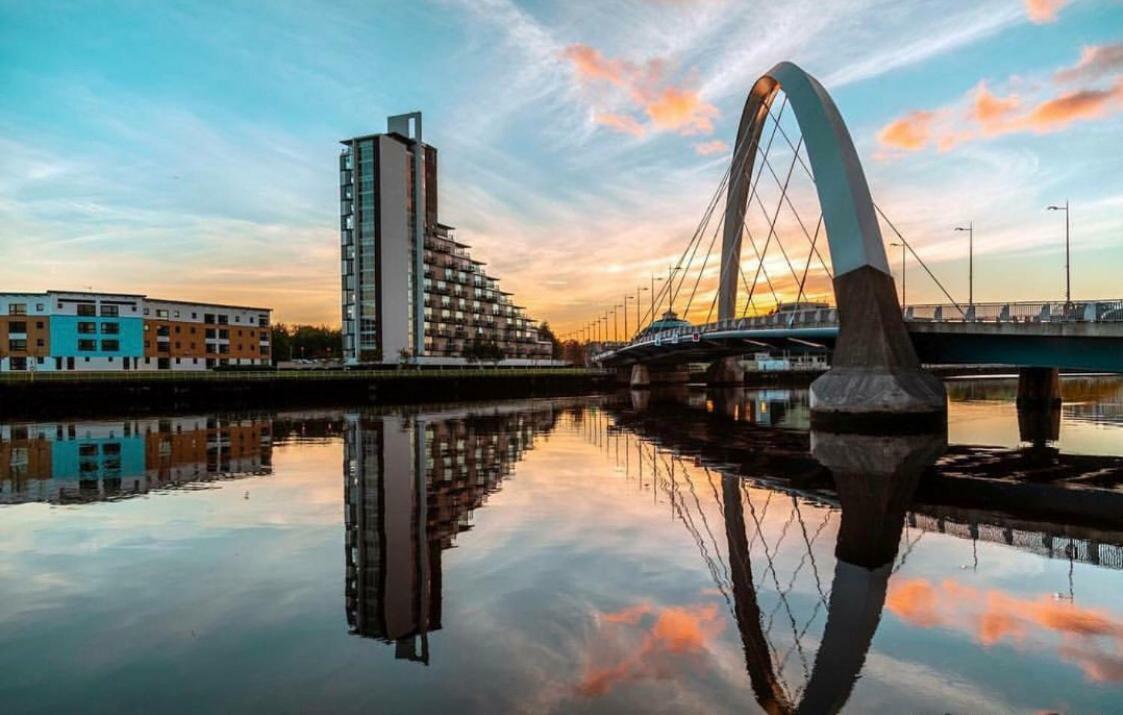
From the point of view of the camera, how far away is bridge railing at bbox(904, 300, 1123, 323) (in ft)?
109

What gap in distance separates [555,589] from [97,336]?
9775 cm

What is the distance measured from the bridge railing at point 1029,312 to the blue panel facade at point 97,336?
8810 centimetres

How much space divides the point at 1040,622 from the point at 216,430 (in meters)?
37.6

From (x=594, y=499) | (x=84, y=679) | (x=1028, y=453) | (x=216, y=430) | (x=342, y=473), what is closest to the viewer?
(x=84, y=679)

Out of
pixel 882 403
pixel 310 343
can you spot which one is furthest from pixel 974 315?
pixel 310 343

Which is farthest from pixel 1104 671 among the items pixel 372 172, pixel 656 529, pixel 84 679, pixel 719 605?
pixel 372 172

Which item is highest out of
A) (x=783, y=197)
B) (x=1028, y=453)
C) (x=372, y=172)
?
→ (x=372, y=172)

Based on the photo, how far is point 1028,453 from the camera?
2855cm

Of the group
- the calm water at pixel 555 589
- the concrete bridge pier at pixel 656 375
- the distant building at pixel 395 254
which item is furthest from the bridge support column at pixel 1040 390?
the distant building at pixel 395 254

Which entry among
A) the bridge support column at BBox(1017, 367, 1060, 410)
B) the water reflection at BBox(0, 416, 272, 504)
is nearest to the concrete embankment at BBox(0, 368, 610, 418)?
the water reflection at BBox(0, 416, 272, 504)

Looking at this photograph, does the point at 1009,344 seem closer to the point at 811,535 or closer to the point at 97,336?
the point at 811,535

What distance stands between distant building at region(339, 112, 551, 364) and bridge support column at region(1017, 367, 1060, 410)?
77.3 m

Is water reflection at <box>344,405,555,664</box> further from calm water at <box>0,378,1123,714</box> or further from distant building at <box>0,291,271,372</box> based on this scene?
distant building at <box>0,291,271,372</box>

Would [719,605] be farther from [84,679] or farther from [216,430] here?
[216,430]
